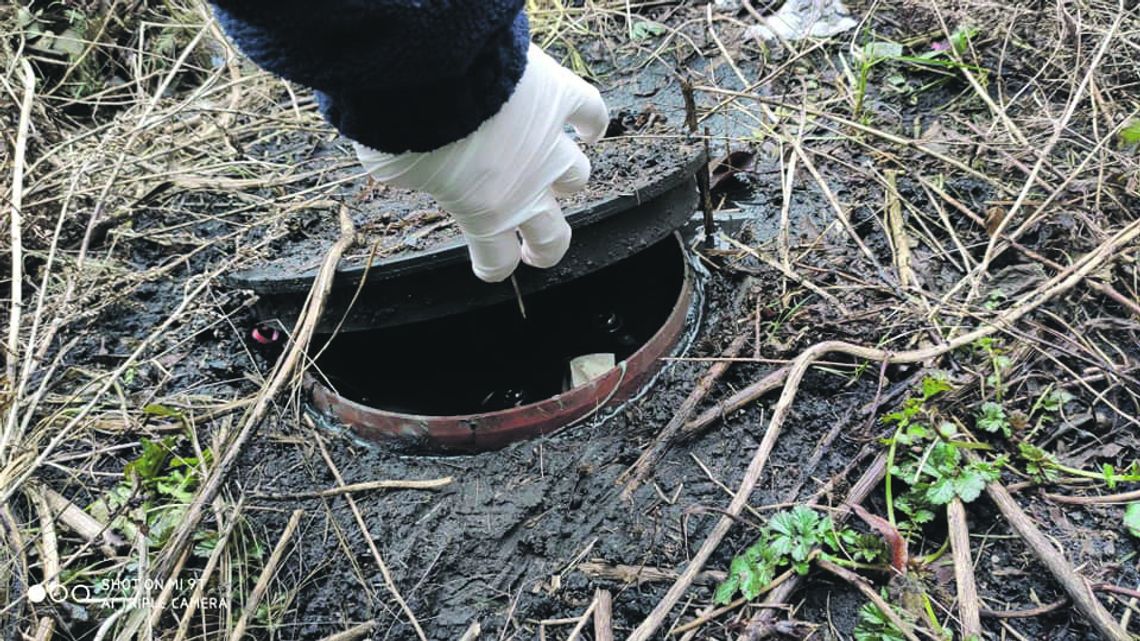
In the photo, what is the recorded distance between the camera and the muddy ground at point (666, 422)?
1.29m

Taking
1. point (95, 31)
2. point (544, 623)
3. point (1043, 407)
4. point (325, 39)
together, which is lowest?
point (544, 623)

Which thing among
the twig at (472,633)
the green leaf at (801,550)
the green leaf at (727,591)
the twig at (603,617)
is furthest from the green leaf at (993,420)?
the twig at (472,633)

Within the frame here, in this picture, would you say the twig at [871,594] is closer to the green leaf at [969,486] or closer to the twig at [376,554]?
the green leaf at [969,486]

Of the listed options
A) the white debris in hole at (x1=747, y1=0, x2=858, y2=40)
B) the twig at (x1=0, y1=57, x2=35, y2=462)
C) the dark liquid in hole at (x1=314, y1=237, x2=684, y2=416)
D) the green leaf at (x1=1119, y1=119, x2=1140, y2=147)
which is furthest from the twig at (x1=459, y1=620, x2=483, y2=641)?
the white debris in hole at (x1=747, y1=0, x2=858, y2=40)

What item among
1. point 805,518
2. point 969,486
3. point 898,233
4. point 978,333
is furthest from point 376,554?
point 898,233

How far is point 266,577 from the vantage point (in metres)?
1.37

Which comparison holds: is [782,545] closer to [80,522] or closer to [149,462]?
[149,462]

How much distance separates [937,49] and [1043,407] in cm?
132

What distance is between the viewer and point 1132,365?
4.69ft

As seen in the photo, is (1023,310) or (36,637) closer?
(36,637)

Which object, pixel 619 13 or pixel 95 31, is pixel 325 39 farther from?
pixel 95 31

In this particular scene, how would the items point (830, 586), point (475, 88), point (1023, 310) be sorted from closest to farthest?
point (475, 88) → point (830, 586) → point (1023, 310)

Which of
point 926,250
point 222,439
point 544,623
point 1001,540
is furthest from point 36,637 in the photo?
point 926,250

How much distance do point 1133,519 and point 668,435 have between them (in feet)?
2.38
